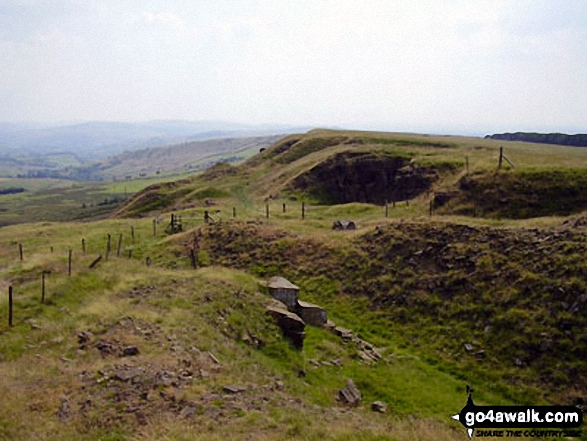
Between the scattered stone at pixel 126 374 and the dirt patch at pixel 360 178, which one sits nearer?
the scattered stone at pixel 126 374

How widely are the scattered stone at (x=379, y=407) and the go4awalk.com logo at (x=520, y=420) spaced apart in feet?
7.74

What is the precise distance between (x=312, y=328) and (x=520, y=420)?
991 centimetres

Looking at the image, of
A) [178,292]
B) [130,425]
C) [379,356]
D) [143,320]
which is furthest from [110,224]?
[130,425]

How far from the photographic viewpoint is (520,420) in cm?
1483

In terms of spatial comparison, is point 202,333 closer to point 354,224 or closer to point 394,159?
point 354,224

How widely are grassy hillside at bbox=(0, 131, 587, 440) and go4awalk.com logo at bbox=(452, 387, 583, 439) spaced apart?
794mm

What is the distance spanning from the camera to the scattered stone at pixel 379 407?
1537cm

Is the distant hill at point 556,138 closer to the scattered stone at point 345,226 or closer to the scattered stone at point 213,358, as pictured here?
the scattered stone at point 345,226

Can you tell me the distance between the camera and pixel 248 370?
1520 centimetres

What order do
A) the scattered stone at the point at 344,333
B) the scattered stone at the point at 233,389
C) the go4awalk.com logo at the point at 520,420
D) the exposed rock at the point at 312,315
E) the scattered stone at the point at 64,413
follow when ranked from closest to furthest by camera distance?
1. the scattered stone at the point at 64,413
2. the scattered stone at the point at 233,389
3. the go4awalk.com logo at the point at 520,420
4. the scattered stone at the point at 344,333
5. the exposed rock at the point at 312,315

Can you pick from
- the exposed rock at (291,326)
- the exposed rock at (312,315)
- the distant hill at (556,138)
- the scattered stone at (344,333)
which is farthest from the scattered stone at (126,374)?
the distant hill at (556,138)

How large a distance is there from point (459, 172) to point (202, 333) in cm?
3900

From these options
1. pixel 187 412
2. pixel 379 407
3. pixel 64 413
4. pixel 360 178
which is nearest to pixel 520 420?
pixel 379 407

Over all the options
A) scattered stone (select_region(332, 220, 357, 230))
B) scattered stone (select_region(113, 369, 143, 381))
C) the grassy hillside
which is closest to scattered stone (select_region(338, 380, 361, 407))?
the grassy hillside
